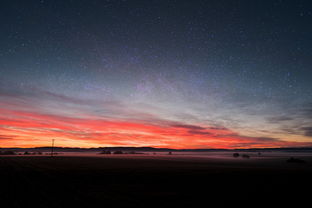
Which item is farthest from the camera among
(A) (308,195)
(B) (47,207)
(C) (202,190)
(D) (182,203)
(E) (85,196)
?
(C) (202,190)

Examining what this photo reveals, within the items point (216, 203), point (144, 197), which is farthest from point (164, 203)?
point (216, 203)

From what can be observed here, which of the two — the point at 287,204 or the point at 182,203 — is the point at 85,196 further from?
the point at 287,204

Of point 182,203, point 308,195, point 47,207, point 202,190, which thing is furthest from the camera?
point 202,190

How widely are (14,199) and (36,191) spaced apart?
257 centimetres

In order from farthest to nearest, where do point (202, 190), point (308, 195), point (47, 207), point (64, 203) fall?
point (202, 190)
point (308, 195)
point (64, 203)
point (47, 207)

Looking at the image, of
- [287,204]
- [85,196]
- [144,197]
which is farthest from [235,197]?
[85,196]

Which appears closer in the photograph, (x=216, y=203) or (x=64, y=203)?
(x=64, y=203)

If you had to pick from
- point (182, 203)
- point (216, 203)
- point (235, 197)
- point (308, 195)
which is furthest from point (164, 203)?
point (308, 195)

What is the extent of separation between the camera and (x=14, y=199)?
41.6 ft

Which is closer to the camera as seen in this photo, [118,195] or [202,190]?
[118,195]

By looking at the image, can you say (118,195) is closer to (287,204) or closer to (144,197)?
(144,197)

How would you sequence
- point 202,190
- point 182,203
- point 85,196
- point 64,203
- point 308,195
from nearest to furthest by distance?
point 64,203, point 182,203, point 85,196, point 308,195, point 202,190

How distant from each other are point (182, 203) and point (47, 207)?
723 cm

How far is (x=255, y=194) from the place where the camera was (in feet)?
49.4
